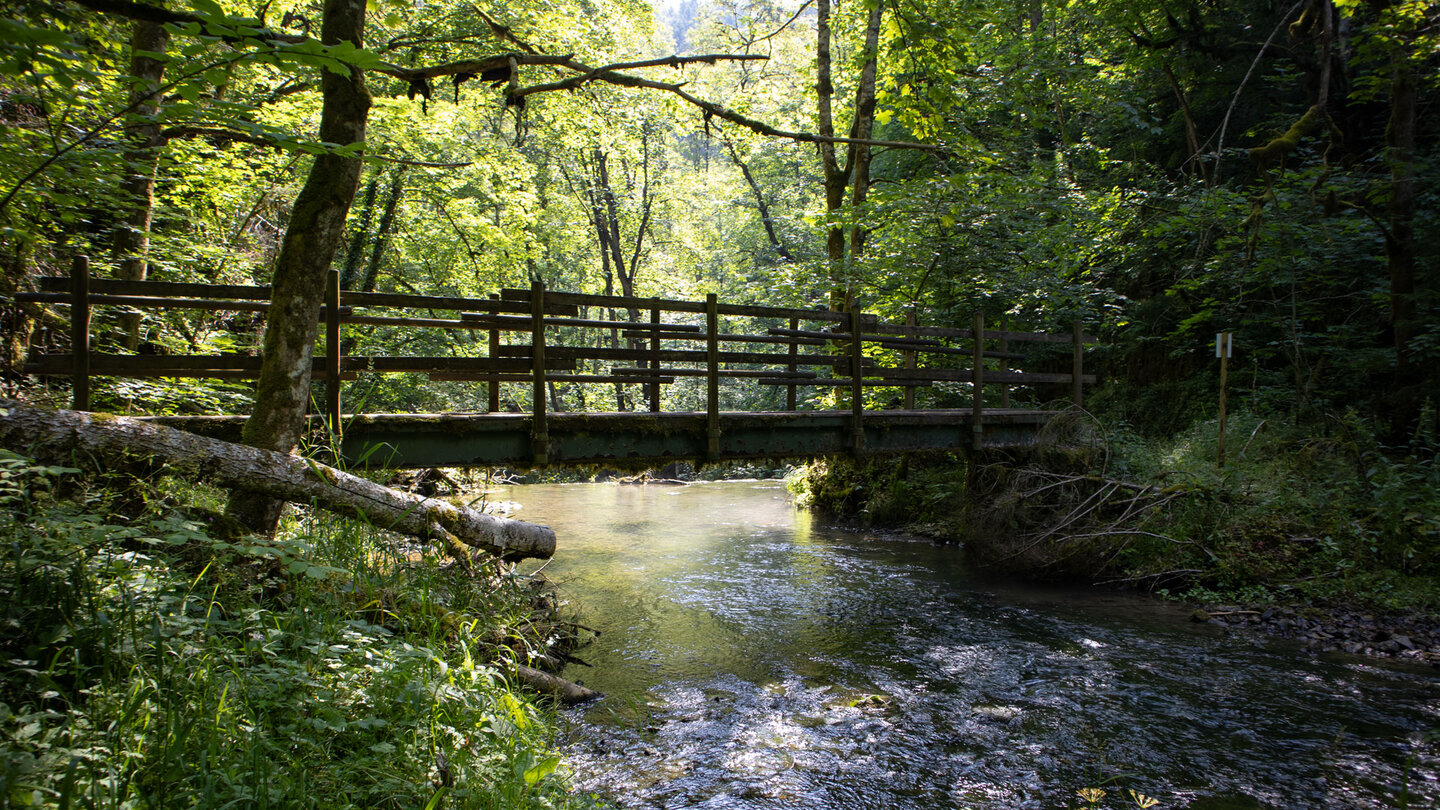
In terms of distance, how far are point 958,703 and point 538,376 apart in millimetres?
4598

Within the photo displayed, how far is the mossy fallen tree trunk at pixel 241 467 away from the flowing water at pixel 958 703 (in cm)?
176

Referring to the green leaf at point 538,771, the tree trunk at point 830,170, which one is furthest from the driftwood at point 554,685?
the tree trunk at point 830,170

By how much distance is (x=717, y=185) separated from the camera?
3114cm

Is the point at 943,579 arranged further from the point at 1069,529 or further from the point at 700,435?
the point at 700,435

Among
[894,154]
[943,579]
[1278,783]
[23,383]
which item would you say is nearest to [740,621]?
[943,579]

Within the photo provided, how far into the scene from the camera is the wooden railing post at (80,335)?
526 centimetres

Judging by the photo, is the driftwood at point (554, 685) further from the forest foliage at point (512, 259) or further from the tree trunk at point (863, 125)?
the tree trunk at point (863, 125)

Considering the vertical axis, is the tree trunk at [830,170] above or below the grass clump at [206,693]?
above

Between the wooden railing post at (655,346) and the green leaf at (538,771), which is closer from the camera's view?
the green leaf at (538,771)

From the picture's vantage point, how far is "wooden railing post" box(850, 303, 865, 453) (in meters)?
9.03

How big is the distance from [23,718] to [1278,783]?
625 cm

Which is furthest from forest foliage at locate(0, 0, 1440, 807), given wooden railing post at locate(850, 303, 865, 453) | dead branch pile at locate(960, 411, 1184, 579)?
wooden railing post at locate(850, 303, 865, 453)

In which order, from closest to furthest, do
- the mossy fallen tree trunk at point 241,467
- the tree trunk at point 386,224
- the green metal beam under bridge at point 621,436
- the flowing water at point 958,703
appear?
1. the mossy fallen tree trunk at point 241,467
2. the flowing water at point 958,703
3. the green metal beam under bridge at point 621,436
4. the tree trunk at point 386,224

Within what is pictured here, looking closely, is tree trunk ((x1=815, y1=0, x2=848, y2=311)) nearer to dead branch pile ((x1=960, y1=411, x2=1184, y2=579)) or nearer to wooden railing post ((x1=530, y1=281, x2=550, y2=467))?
dead branch pile ((x1=960, y1=411, x2=1184, y2=579))
